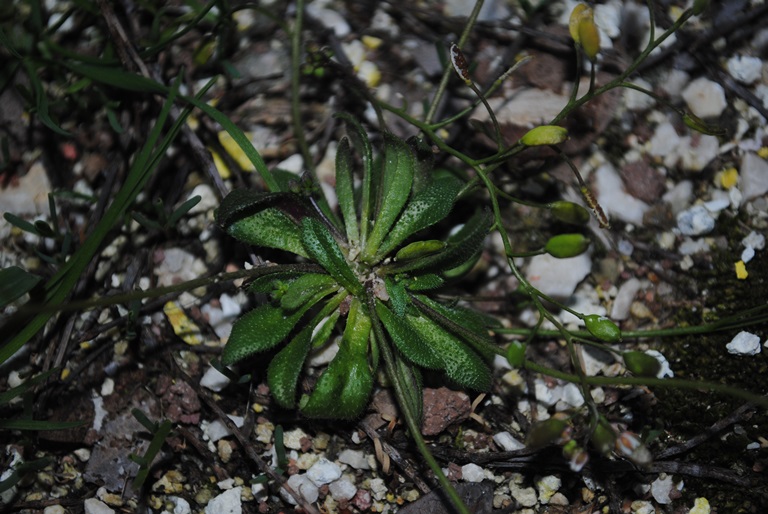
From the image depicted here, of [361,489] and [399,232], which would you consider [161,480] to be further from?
[399,232]

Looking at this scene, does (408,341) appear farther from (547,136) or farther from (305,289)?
(547,136)

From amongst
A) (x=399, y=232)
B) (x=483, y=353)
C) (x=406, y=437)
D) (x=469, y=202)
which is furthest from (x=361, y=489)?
(x=469, y=202)

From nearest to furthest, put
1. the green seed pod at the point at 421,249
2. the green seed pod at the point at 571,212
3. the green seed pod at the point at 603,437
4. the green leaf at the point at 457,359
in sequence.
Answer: the green seed pod at the point at 603,437 → the green seed pod at the point at 571,212 → the green seed pod at the point at 421,249 → the green leaf at the point at 457,359

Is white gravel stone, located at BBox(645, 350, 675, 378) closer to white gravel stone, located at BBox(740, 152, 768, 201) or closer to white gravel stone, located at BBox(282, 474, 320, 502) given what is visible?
white gravel stone, located at BBox(740, 152, 768, 201)

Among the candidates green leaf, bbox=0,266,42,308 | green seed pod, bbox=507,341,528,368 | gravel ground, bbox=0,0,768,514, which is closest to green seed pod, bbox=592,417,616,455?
green seed pod, bbox=507,341,528,368

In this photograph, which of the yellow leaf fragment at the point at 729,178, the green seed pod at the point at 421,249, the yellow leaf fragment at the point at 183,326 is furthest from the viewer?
the yellow leaf fragment at the point at 729,178

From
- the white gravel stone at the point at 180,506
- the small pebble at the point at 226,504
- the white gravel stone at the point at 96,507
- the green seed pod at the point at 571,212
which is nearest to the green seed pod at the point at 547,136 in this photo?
the green seed pod at the point at 571,212

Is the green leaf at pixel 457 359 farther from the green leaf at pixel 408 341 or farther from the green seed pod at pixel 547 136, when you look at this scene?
the green seed pod at pixel 547 136
